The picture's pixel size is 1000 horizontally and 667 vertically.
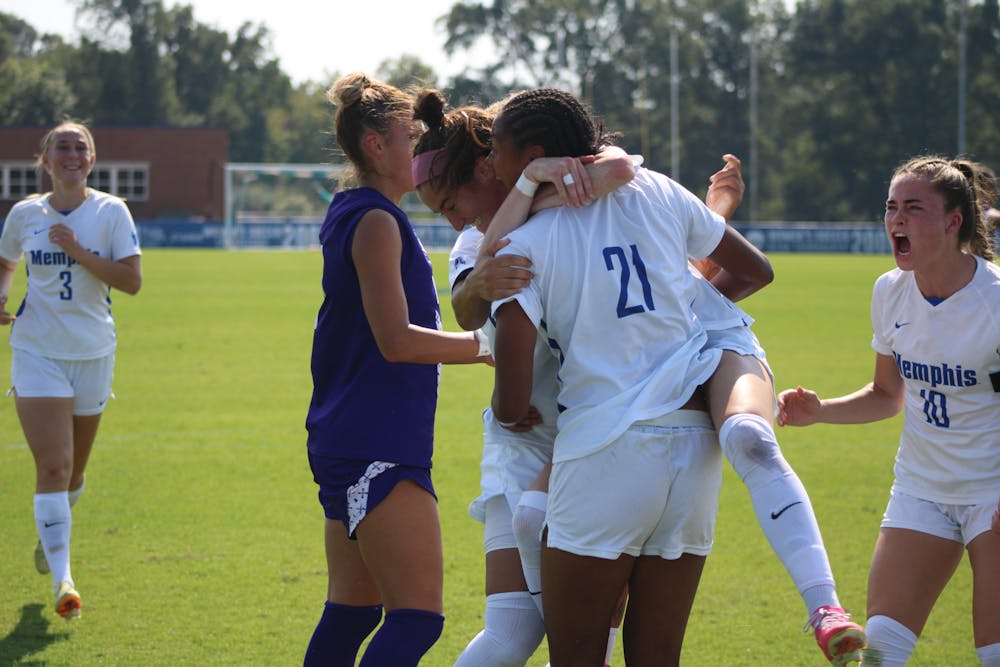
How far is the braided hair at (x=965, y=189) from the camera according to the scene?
388 cm

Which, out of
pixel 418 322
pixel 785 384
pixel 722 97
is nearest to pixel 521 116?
pixel 418 322

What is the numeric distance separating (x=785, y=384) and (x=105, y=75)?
79.6m

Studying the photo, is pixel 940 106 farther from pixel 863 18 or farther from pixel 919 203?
pixel 919 203

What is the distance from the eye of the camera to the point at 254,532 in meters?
7.22

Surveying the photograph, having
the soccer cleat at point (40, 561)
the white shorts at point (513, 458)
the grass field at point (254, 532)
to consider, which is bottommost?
the grass field at point (254, 532)

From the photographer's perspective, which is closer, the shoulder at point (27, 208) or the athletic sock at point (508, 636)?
the athletic sock at point (508, 636)

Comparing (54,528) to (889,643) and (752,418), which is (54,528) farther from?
(752,418)

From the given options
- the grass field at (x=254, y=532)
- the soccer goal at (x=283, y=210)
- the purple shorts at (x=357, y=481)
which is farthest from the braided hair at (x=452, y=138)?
the soccer goal at (x=283, y=210)

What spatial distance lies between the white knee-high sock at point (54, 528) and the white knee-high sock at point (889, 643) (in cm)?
380

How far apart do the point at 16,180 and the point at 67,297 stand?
2249 inches

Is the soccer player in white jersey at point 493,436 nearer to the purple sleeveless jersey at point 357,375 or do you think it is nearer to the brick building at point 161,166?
the purple sleeveless jersey at point 357,375

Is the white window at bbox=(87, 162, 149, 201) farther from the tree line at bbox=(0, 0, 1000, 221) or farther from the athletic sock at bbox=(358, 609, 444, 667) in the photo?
the athletic sock at bbox=(358, 609, 444, 667)

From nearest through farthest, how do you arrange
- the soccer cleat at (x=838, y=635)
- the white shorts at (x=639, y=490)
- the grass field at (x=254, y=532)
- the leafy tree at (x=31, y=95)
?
1. the soccer cleat at (x=838, y=635)
2. the white shorts at (x=639, y=490)
3. the grass field at (x=254, y=532)
4. the leafy tree at (x=31, y=95)

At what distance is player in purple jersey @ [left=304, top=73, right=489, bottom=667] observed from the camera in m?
3.43
